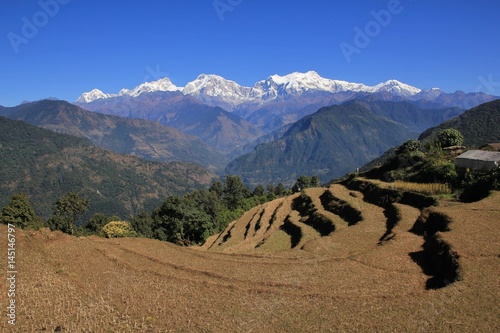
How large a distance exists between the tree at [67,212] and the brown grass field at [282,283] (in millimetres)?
60334

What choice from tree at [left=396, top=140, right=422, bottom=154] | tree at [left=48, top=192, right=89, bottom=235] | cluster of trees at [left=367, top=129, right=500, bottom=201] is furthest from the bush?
tree at [left=396, top=140, right=422, bottom=154]

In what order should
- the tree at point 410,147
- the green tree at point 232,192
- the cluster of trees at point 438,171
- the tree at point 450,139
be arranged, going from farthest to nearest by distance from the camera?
the green tree at point 232,192 < the tree at point 450,139 < the tree at point 410,147 < the cluster of trees at point 438,171

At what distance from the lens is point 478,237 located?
2906 centimetres

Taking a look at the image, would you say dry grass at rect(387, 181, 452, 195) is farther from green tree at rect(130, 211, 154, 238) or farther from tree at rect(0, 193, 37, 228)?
tree at rect(0, 193, 37, 228)

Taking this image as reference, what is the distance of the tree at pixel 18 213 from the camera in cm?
7169

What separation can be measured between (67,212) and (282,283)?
83.5 metres

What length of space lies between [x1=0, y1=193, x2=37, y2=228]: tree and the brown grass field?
44.5m

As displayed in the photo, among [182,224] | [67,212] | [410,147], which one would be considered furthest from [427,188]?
[67,212]

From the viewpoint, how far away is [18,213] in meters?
73.2

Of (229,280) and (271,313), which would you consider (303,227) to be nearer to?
(229,280)

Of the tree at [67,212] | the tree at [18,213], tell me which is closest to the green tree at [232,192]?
the tree at [67,212]

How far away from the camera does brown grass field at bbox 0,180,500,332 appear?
19.5 meters

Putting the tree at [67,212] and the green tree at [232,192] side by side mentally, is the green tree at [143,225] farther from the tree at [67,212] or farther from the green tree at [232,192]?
the green tree at [232,192]

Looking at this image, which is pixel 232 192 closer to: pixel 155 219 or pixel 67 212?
pixel 155 219
